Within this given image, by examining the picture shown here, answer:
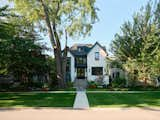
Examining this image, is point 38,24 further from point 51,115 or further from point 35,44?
point 51,115

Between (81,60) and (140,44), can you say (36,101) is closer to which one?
(140,44)

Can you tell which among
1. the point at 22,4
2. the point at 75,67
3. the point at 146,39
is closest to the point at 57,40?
the point at 22,4

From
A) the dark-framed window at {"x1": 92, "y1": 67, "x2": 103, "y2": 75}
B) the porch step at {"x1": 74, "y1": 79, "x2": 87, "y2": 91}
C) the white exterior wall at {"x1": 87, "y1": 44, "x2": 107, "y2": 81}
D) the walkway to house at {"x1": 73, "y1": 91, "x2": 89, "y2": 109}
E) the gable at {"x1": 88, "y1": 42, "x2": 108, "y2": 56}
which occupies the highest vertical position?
the gable at {"x1": 88, "y1": 42, "x2": 108, "y2": 56}

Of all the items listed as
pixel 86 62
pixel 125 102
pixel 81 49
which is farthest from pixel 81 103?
pixel 81 49

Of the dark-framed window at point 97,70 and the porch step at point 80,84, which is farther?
the dark-framed window at point 97,70

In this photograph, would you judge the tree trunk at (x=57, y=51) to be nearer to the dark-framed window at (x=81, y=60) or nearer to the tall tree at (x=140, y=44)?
the tall tree at (x=140, y=44)

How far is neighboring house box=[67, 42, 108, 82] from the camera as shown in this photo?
58.2 meters

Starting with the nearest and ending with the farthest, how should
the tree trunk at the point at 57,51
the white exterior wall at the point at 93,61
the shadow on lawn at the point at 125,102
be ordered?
the shadow on lawn at the point at 125,102 → the tree trunk at the point at 57,51 → the white exterior wall at the point at 93,61

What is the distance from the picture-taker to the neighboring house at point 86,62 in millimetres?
58188

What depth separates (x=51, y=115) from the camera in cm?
1627

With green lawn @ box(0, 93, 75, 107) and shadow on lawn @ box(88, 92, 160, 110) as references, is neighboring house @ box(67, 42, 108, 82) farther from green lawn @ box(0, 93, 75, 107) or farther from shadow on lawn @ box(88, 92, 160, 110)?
green lawn @ box(0, 93, 75, 107)

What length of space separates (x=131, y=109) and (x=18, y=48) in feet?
63.7

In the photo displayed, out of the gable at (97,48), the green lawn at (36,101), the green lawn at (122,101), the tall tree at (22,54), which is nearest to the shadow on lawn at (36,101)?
the green lawn at (36,101)

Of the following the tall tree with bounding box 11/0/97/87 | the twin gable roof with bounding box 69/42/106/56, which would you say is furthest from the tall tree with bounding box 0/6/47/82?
the twin gable roof with bounding box 69/42/106/56
